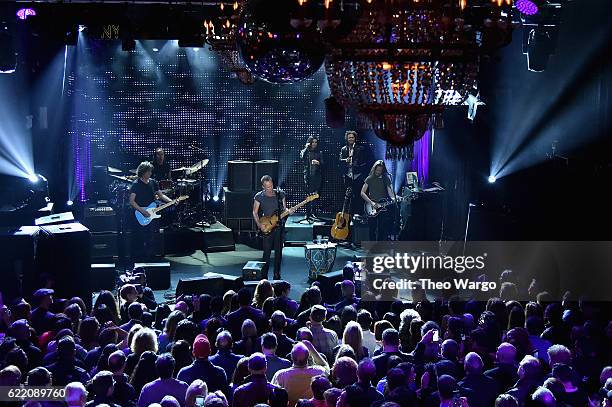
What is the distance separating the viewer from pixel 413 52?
14.5 feet

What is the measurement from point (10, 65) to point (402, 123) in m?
9.97

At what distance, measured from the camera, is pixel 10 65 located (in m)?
13.3

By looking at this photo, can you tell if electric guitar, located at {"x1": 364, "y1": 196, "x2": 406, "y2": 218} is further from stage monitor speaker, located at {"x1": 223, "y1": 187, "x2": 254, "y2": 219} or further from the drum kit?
the drum kit

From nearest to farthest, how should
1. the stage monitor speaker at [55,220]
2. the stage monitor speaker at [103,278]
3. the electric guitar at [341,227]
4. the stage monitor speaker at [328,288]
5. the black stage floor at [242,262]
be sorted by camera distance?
1. the stage monitor speaker at [328,288]
2. the stage monitor speaker at [55,220]
3. the stage monitor speaker at [103,278]
4. the black stage floor at [242,262]
5. the electric guitar at [341,227]

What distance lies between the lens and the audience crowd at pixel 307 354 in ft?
21.1

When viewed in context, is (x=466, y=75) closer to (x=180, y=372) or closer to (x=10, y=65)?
(x=180, y=372)

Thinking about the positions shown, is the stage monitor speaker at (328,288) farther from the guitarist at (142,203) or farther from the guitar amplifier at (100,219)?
the guitar amplifier at (100,219)

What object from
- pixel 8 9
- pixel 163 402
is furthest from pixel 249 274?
pixel 163 402

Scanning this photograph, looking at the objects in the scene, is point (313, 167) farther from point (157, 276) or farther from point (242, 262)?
point (157, 276)

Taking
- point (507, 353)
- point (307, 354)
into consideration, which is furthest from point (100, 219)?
point (507, 353)

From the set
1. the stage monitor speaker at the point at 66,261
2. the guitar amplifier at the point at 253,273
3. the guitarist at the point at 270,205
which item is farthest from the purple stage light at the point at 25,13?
the guitar amplifier at the point at 253,273

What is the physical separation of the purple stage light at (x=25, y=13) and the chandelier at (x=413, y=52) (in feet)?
32.9

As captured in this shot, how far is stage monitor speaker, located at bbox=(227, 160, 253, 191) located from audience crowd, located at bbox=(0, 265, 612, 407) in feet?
27.7

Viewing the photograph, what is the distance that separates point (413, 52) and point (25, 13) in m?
10.5
